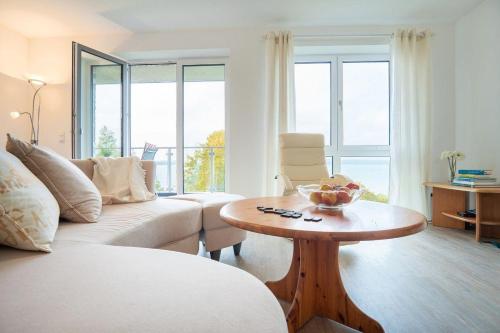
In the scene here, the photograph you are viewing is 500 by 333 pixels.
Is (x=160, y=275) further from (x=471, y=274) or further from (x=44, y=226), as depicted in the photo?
(x=471, y=274)

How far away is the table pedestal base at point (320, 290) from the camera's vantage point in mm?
1228

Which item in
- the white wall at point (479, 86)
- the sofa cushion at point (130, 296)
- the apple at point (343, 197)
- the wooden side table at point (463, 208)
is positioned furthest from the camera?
the white wall at point (479, 86)

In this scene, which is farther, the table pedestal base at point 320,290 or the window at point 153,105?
the window at point 153,105

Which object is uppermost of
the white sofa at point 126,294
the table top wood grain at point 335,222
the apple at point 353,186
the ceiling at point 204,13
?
the ceiling at point 204,13

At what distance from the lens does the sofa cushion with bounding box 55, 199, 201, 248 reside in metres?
1.18

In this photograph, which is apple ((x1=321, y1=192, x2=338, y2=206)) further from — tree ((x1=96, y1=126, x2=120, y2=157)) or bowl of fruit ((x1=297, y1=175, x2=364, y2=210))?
tree ((x1=96, y1=126, x2=120, y2=157))

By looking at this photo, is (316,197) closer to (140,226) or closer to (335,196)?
(335,196)

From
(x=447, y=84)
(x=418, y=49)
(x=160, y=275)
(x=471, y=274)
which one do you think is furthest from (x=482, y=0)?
(x=160, y=275)

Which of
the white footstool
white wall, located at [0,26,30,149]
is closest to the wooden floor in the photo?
the white footstool

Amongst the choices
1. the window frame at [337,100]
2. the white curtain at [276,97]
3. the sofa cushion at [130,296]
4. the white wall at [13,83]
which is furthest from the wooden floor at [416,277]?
the white wall at [13,83]

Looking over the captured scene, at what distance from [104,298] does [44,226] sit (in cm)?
53

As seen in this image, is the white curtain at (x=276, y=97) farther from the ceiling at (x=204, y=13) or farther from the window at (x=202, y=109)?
the window at (x=202, y=109)

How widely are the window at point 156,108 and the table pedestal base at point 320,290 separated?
2.83 m

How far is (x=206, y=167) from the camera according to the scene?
432cm
